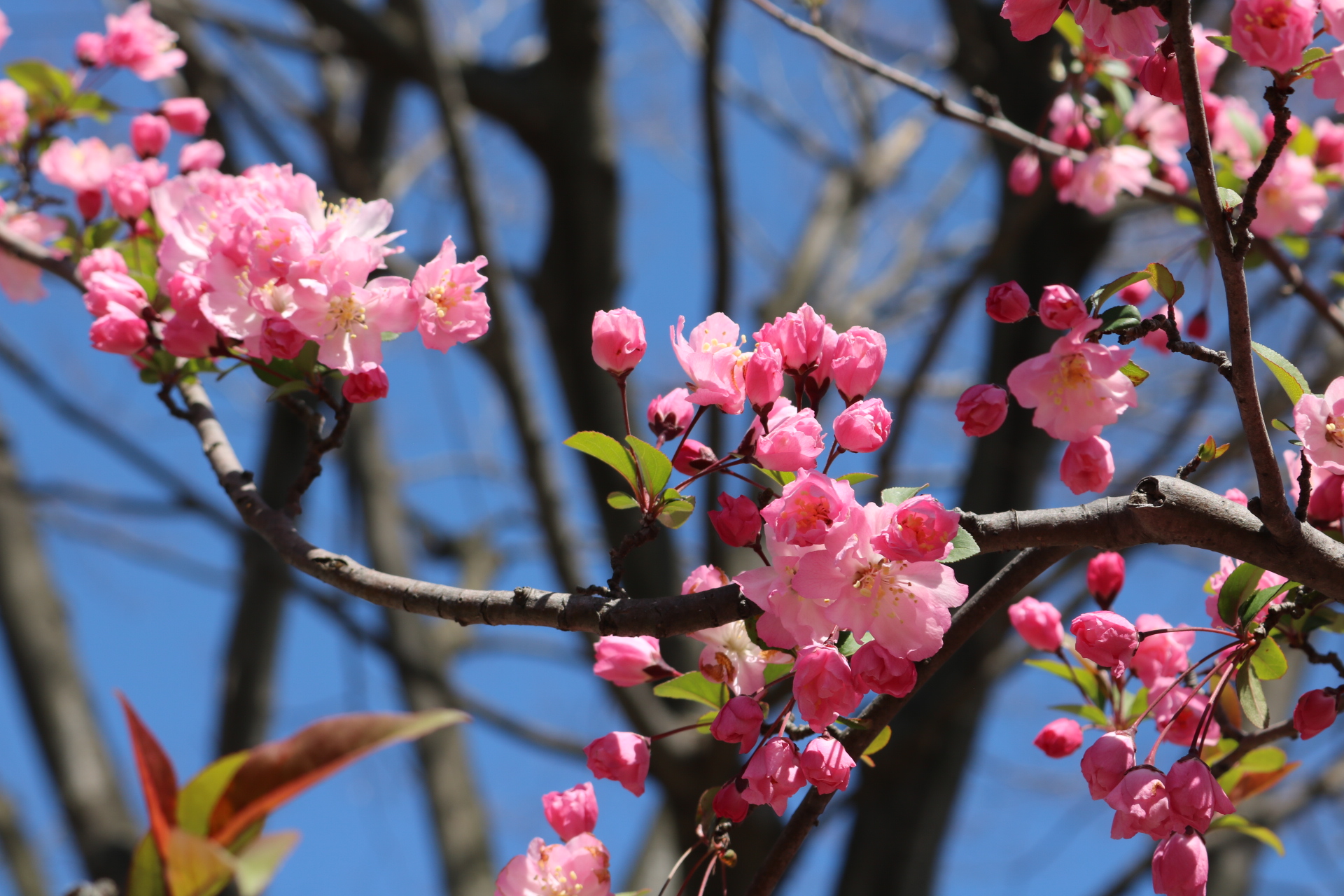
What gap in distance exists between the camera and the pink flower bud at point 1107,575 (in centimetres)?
108

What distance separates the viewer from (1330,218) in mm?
2949

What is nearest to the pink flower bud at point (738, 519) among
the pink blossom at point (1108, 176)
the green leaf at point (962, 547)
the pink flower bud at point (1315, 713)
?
the green leaf at point (962, 547)

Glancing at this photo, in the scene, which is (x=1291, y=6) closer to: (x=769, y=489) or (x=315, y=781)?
(x=769, y=489)

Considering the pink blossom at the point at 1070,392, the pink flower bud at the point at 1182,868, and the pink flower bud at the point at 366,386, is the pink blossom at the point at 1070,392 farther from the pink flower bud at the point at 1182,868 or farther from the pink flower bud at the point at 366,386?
the pink flower bud at the point at 366,386

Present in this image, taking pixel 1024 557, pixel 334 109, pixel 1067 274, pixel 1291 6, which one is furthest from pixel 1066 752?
pixel 334 109

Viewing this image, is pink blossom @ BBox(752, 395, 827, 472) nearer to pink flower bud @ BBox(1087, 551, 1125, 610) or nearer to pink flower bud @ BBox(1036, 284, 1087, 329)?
pink flower bud @ BBox(1036, 284, 1087, 329)

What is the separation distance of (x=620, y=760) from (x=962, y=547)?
1.25ft

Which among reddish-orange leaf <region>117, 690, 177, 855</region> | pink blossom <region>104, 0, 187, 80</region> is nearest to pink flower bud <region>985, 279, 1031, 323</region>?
reddish-orange leaf <region>117, 690, 177, 855</region>

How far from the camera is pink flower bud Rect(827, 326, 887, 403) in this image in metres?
0.88

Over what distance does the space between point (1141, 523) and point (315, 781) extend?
59 centimetres

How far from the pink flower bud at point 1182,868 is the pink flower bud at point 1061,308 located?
16.2 inches

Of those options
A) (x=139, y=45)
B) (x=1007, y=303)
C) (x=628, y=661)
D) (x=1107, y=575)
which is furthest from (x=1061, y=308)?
(x=139, y=45)

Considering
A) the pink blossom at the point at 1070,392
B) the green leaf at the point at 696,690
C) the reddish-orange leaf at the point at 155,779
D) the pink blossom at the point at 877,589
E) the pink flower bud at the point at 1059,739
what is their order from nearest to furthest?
1. the reddish-orange leaf at the point at 155,779
2. the pink blossom at the point at 877,589
3. the pink blossom at the point at 1070,392
4. the green leaf at the point at 696,690
5. the pink flower bud at the point at 1059,739

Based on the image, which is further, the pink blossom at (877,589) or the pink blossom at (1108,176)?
the pink blossom at (1108,176)
